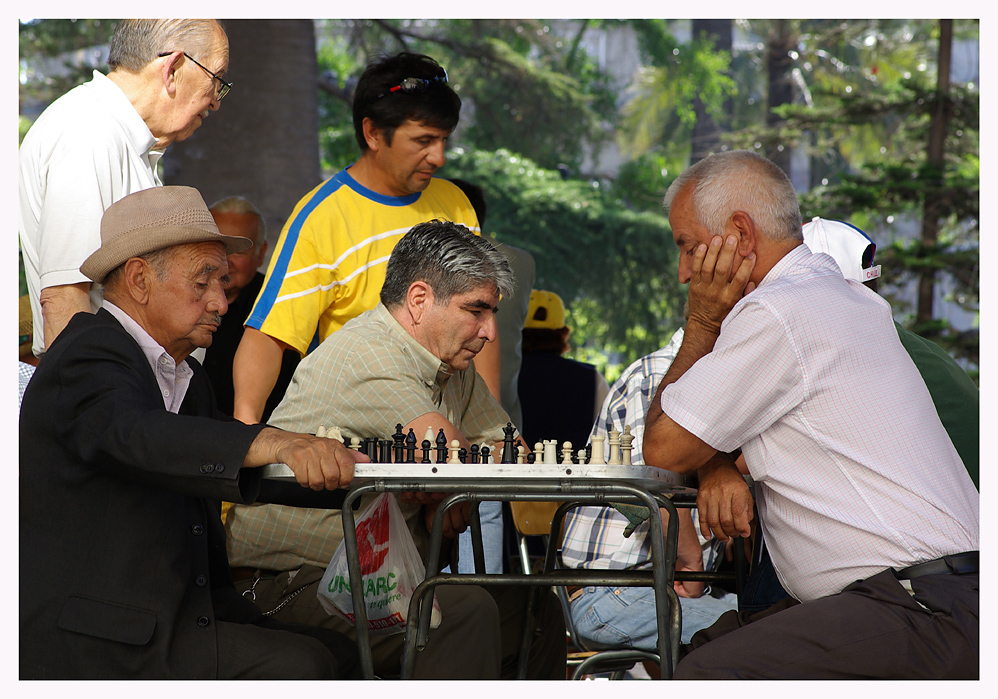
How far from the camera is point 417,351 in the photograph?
3.11 meters

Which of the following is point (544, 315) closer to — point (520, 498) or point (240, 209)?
point (240, 209)

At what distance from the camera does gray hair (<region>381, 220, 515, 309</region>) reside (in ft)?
10.4

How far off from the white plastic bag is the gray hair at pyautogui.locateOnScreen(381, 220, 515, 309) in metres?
0.80

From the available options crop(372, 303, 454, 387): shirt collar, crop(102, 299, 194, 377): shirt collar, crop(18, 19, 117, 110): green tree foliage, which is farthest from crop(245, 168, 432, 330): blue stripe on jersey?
crop(18, 19, 117, 110): green tree foliage

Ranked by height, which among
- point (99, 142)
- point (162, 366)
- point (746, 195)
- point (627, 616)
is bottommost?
point (627, 616)

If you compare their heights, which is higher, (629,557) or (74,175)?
Result: (74,175)

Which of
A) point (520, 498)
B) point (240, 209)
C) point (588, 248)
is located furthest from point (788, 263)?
point (588, 248)

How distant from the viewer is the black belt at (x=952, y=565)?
229cm

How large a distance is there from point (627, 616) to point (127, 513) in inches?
Answer: 69.3

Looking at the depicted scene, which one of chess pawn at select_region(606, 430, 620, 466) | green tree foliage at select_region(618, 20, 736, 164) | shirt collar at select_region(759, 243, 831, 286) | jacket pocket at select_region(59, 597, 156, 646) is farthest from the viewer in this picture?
green tree foliage at select_region(618, 20, 736, 164)

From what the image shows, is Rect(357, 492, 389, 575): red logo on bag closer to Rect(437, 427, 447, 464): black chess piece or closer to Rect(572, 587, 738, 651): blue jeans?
Rect(437, 427, 447, 464): black chess piece

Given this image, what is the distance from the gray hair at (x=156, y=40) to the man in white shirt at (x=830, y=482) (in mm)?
1944

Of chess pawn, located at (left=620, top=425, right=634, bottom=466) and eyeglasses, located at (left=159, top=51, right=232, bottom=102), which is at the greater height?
eyeglasses, located at (left=159, top=51, right=232, bottom=102)

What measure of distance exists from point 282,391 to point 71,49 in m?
9.58
